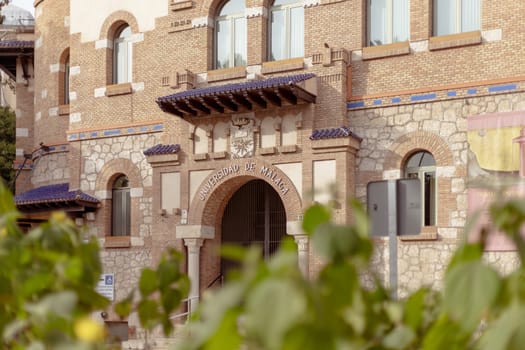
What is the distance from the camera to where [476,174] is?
13.8 meters

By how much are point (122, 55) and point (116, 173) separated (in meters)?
2.81

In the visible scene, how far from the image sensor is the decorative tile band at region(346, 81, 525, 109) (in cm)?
1391

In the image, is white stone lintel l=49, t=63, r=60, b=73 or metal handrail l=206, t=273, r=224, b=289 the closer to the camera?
metal handrail l=206, t=273, r=224, b=289

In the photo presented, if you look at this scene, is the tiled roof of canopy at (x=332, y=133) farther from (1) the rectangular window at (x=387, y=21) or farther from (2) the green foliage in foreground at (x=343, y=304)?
(2) the green foliage in foreground at (x=343, y=304)

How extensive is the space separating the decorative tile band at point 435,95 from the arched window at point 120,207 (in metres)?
5.87

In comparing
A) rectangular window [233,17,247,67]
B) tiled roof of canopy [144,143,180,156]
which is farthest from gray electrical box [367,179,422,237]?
tiled roof of canopy [144,143,180,156]

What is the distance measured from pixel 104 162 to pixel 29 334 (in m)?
17.0

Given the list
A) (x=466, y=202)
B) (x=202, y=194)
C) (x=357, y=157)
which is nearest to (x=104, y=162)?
(x=202, y=194)

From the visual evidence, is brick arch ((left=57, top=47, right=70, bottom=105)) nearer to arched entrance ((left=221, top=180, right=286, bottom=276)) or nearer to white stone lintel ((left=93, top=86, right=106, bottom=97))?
white stone lintel ((left=93, top=86, right=106, bottom=97))

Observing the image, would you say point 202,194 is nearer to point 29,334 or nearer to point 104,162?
point 104,162

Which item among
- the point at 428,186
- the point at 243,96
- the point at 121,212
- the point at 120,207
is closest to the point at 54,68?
the point at 120,207

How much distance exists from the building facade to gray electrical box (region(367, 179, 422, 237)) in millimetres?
5532

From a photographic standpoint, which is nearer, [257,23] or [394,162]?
[394,162]

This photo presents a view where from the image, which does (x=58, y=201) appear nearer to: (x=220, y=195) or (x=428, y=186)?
(x=220, y=195)
